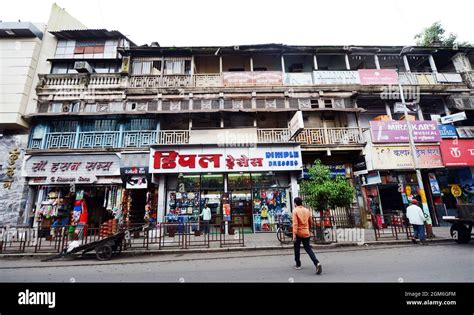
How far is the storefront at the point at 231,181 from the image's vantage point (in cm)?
1302

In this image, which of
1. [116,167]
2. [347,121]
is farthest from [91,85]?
[347,121]

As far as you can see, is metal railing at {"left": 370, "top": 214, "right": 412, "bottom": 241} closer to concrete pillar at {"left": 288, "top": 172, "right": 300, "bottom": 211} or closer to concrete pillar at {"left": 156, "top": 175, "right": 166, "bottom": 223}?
concrete pillar at {"left": 288, "top": 172, "right": 300, "bottom": 211}

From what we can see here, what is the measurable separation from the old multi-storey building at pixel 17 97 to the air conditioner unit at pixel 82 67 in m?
2.53

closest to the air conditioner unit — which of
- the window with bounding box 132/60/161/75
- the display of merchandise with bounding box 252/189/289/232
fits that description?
the window with bounding box 132/60/161/75

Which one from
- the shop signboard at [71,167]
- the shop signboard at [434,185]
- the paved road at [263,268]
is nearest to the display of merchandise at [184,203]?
the shop signboard at [71,167]

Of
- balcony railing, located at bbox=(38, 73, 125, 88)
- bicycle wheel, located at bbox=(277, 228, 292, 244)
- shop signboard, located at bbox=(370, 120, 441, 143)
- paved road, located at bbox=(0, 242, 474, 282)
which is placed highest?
balcony railing, located at bbox=(38, 73, 125, 88)

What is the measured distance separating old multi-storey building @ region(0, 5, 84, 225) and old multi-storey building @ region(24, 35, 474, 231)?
672mm

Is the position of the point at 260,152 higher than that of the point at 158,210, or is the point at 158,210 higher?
the point at 260,152

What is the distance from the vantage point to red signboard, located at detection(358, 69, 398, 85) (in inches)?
609

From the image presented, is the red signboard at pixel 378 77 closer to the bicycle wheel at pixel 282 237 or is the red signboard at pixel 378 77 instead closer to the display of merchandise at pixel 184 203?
the bicycle wheel at pixel 282 237
